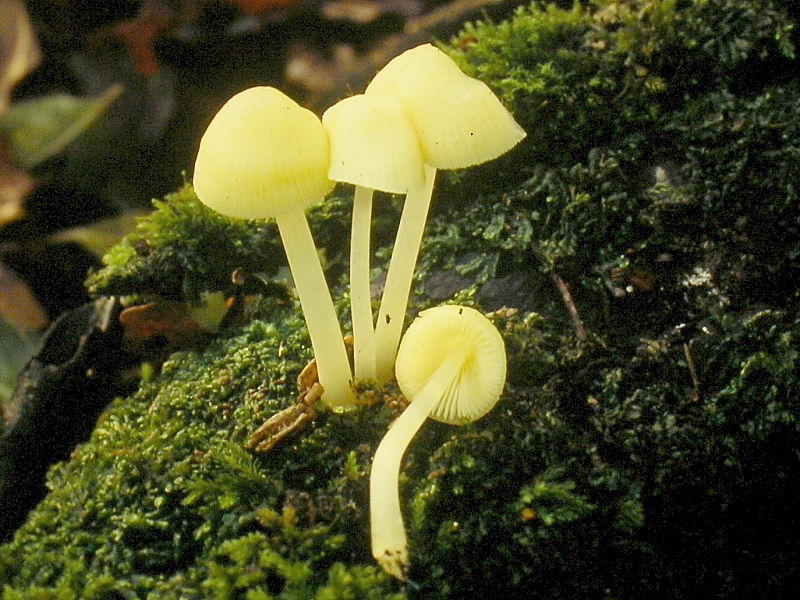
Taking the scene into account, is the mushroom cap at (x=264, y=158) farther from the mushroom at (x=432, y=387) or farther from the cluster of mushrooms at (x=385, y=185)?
the mushroom at (x=432, y=387)

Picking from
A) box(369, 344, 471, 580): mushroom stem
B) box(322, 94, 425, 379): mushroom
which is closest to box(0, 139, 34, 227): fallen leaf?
box(322, 94, 425, 379): mushroom

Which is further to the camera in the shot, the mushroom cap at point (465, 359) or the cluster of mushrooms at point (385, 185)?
the mushroom cap at point (465, 359)

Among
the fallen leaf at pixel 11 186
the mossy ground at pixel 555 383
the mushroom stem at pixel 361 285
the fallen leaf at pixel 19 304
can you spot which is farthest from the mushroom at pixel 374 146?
the fallen leaf at pixel 11 186

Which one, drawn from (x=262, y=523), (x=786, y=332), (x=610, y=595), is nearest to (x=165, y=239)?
(x=262, y=523)

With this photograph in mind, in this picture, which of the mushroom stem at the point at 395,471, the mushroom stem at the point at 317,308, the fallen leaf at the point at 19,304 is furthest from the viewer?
the fallen leaf at the point at 19,304

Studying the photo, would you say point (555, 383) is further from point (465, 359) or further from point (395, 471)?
point (395, 471)

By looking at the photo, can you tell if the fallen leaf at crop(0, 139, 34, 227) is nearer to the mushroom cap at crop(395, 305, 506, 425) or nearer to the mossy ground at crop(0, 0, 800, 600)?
the mossy ground at crop(0, 0, 800, 600)
